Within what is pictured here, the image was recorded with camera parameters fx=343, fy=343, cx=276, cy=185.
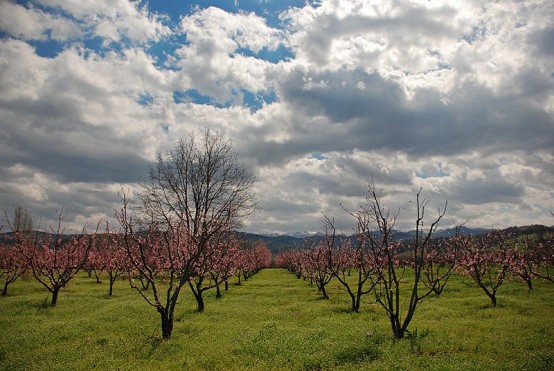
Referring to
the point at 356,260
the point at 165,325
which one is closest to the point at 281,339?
the point at 165,325

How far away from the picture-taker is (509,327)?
70.8 ft

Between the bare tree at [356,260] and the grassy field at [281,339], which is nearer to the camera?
the grassy field at [281,339]

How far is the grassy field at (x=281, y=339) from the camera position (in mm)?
15500

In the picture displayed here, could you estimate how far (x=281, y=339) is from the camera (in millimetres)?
19641

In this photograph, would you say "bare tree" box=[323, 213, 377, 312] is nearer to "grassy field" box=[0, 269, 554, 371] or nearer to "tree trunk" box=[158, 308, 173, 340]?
"grassy field" box=[0, 269, 554, 371]

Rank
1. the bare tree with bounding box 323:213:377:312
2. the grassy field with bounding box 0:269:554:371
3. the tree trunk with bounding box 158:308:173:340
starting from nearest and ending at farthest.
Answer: the grassy field with bounding box 0:269:554:371 → the tree trunk with bounding box 158:308:173:340 → the bare tree with bounding box 323:213:377:312

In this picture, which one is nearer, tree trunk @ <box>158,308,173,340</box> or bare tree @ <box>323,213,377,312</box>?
tree trunk @ <box>158,308,173,340</box>

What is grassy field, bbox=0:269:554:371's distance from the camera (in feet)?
50.9

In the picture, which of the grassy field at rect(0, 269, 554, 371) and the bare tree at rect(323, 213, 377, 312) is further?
the bare tree at rect(323, 213, 377, 312)

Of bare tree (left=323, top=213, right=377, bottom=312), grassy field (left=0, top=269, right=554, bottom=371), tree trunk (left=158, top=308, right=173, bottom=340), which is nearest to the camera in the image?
grassy field (left=0, top=269, right=554, bottom=371)

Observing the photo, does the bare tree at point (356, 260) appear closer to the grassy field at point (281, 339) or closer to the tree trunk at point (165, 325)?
the grassy field at point (281, 339)

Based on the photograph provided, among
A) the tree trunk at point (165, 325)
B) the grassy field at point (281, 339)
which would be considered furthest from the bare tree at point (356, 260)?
the tree trunk at point (165, 325)

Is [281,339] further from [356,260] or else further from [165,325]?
[356,260]

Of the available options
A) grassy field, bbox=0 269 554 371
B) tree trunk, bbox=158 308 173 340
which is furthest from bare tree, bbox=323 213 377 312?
tree trunk, bbox=158 308 173 340
